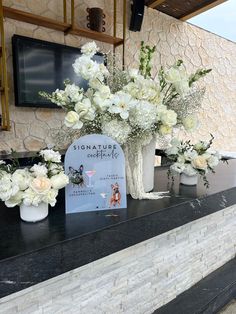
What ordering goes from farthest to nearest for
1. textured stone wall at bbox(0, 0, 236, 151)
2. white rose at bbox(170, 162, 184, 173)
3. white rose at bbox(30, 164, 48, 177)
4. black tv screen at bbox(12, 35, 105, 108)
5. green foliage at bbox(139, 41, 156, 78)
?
textured stone wall at bbox(0, 0, 236, 151)
black tv screen at bbox(12, 35, 105, 108)
white rose at bbox(170, 162, 184, 173)
green foliage at bbox(139, 41, 156, 78)
white rose at bbox(30, 164, 48, 177)

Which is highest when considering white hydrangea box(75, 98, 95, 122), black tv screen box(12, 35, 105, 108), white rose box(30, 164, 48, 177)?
black tv screen box(12, 35, 105, 108)

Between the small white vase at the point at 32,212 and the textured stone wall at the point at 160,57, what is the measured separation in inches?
18.7

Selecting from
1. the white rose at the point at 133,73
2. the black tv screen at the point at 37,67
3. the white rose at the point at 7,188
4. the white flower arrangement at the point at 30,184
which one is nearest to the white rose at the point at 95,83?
the white rose at the point at 133,73

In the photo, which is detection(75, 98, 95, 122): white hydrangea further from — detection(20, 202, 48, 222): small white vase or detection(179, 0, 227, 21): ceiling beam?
detection(179, 0, 227, 21): ceiling beam

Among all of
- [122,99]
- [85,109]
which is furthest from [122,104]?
[85,109]

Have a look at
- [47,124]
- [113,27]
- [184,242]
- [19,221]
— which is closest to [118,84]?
[19,221]

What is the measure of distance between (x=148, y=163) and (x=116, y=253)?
0.38 metres

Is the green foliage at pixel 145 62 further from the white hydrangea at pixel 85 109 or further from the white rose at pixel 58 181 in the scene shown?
the white rose at pixel 58 181

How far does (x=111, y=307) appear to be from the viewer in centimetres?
105

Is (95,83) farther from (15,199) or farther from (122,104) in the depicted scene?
(15,199)

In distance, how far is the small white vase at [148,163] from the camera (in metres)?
1.07
